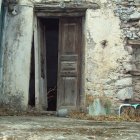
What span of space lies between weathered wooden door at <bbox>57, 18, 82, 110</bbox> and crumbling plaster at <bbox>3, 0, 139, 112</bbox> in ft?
1.12

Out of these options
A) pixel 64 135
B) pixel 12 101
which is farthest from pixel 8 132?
pixel 12 101

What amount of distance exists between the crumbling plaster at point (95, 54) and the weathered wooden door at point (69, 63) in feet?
1.12

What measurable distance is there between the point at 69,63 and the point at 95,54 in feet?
2.08

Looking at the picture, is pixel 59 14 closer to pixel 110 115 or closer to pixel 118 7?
pixel 118 7

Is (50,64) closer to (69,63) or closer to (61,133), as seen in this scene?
(69,63)

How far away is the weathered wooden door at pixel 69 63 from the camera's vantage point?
7.97 meters

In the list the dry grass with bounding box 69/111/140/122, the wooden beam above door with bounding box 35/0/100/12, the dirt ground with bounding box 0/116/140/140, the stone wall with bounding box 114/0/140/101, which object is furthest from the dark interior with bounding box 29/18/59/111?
the dirt ground with bounding box 0/116/140/140

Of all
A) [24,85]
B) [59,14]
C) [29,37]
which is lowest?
[24,85]

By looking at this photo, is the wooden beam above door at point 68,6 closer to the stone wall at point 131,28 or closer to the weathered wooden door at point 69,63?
the weathered wooden door at point 69,63

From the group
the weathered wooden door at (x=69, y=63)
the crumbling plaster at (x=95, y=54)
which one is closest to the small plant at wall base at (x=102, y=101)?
the crumbling plaster at (x=95, y=54)

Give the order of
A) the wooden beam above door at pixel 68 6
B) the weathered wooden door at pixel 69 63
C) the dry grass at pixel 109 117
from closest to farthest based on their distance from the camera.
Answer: the dry grass at pixel 109 117 → the wooden beam above door at pixel 68 6 → the weathered wooden door at pixel 69 63

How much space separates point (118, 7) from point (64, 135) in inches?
148

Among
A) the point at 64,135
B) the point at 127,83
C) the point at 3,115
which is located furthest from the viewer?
the point at 127,83

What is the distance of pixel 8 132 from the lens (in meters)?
4.67
